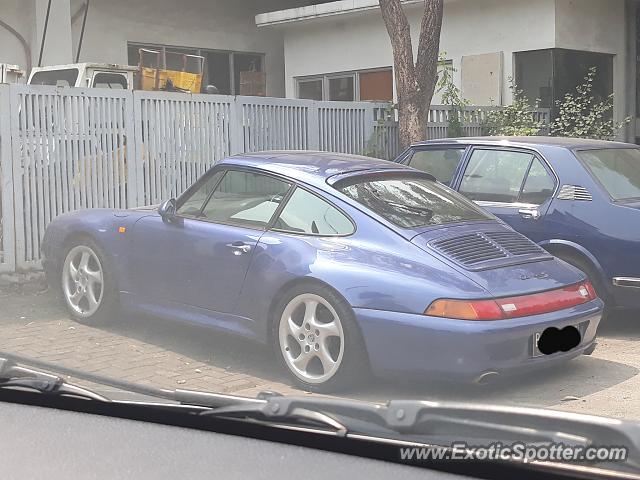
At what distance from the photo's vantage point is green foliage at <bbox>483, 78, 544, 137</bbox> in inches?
486

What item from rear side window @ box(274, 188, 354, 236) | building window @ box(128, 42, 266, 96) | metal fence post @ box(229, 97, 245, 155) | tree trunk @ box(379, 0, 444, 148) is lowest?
rear side window @ box(274, 188, 354, 236)

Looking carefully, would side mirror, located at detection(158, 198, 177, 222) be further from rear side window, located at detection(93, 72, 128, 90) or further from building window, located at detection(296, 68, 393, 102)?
building window, located at detection(296, 68, 393, 102)

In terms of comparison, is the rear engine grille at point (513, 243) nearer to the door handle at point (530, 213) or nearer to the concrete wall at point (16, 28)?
the door handle at point (530, 213)

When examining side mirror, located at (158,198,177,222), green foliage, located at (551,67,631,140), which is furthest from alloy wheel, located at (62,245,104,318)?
green foliage, located at (551,67,631,140)

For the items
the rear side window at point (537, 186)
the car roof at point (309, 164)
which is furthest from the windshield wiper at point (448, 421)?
Result: the rear side window at point (537, 186)

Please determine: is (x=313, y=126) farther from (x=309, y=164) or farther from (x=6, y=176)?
(x=309, y=164)

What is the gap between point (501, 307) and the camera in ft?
13.1

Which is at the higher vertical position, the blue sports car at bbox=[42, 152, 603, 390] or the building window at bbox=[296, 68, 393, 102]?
the building window at bbox=[296, 68, 393, 102]

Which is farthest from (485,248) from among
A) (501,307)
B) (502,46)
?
(502,46)

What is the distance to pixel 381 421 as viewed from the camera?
2371mm

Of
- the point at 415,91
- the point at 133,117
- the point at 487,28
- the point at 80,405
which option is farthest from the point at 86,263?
the point at 487,28

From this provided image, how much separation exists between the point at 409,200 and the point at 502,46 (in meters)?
9.98

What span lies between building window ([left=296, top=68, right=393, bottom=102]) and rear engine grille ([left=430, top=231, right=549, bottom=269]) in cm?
1103

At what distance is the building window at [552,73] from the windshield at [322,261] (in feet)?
12.6
